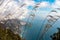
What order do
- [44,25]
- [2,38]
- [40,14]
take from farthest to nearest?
[40,14] < [2,38] < [44,25]

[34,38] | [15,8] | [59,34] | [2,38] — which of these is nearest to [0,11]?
[15,8]

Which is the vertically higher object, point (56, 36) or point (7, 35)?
point (7, 35)

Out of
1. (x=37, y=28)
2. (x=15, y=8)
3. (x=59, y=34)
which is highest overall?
(x=15, y=8)

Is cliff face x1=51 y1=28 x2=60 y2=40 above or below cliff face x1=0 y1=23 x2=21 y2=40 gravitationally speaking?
below

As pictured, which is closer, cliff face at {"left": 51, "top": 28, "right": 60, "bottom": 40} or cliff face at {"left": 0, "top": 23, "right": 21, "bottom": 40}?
cliff face at {"left": 0, "top": 23, "right": 21, "bottom": 40}

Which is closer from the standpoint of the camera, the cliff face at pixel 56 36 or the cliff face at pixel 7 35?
the cliff face at pixel 7 35

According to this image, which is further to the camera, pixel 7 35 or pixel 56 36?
pixel 56 36

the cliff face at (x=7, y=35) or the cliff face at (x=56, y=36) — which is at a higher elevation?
the cliff face at (x=7, y=35)

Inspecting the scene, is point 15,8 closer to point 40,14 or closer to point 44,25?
point 40,14

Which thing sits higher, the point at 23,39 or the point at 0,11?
the point at 0,11

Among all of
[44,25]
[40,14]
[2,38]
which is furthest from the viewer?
[40,14]

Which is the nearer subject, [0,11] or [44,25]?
[44,25]
